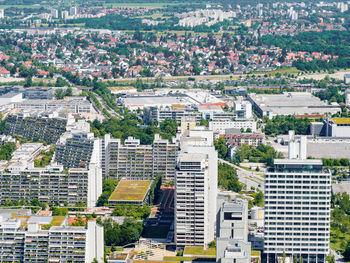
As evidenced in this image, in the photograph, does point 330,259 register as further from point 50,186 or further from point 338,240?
point 50,186

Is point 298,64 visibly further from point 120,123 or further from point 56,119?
point 56,119

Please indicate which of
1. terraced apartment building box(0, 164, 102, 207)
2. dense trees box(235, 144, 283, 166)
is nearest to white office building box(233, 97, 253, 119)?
dense trees box(235, 144, 283, 166)

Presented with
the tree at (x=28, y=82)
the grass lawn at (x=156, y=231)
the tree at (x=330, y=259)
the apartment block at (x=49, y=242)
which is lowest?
the tree at (x=330, y=259)

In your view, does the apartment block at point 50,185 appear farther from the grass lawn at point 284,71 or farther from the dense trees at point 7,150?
the grass lawn at point 284,71

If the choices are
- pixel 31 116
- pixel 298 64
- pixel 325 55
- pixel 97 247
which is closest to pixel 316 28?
pixel 325 55

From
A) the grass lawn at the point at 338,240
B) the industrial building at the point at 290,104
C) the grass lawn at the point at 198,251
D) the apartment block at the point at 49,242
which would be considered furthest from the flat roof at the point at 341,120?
the apartment block at the point at 49,242

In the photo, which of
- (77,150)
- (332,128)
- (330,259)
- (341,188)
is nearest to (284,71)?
(332,128)

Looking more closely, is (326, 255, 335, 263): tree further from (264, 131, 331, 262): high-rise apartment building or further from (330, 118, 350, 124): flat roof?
(330, 118, 350, 124): flat roof
